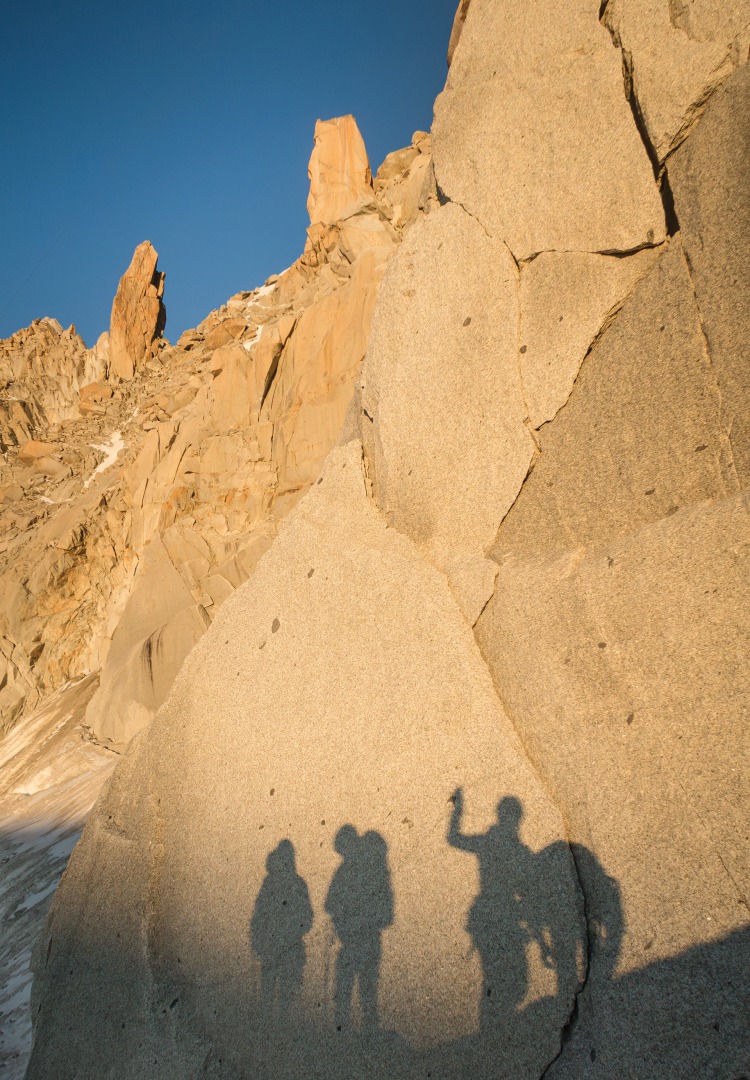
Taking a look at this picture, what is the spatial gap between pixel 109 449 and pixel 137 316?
13200 mm

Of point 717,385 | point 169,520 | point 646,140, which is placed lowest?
point 717,385

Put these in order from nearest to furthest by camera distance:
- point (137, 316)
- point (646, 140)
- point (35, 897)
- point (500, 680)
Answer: point (646, 140) < point (500, 680) < point (35, 897) < point (137, 316)

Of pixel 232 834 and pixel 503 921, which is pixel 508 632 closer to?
pixel 503 921

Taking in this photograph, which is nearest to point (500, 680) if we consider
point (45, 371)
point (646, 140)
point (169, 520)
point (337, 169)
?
point (646, 140)

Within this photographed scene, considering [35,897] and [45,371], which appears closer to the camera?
[35,897]

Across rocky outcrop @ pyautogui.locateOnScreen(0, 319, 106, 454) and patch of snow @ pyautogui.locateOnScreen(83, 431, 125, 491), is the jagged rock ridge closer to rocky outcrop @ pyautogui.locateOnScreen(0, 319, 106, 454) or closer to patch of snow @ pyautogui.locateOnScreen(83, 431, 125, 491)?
patch of snow @ pyautogui.locateOnScreen(83, 431, 125, 491)

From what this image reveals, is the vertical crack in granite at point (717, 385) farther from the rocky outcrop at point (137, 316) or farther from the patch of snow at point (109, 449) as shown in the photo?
the rocky outcrop at point (137, 316)

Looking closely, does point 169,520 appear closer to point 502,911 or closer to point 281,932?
point 281,932

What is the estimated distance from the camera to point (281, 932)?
8.87 ft

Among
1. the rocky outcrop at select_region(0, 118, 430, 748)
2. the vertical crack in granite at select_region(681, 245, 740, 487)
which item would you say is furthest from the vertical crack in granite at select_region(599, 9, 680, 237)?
the rocky outcrop at select_region(0, 118, 430, 748)

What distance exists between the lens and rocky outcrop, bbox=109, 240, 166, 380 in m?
29.7

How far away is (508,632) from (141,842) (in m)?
2.46

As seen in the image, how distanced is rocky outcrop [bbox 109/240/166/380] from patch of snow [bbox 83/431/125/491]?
836cm

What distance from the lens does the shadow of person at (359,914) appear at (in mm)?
2391
